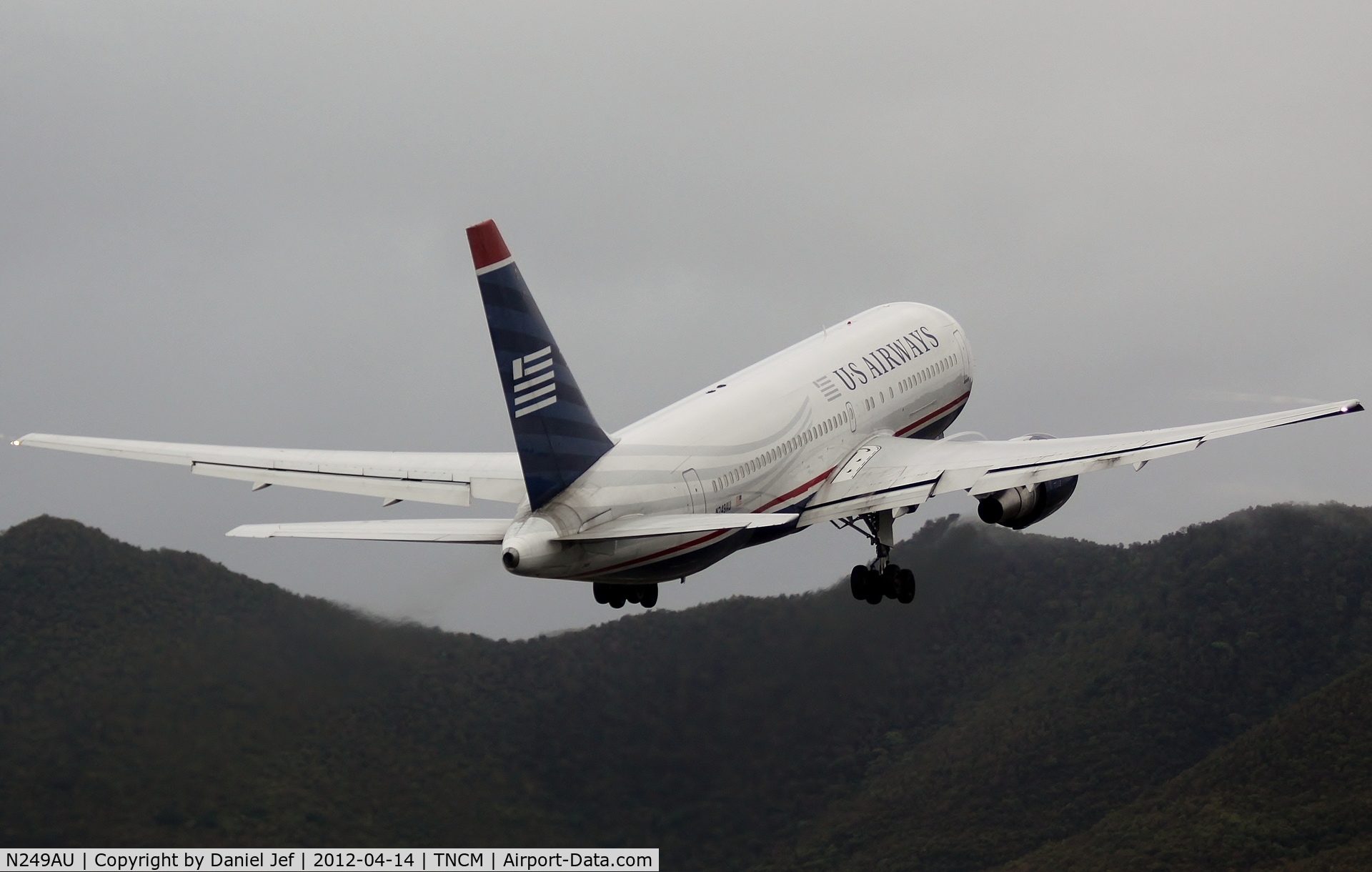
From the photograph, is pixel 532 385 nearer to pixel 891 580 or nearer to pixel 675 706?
pixel 891 580

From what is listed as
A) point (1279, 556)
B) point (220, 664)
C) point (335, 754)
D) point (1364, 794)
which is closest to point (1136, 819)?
point (1364, 794)

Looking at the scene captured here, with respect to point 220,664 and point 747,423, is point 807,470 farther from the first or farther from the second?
point 220,664

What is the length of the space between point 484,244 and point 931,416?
17.6 metres

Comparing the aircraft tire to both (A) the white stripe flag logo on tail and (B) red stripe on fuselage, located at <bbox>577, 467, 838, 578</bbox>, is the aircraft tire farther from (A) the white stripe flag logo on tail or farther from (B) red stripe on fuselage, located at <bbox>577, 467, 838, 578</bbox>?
(A) the white stripe flag logo on tail

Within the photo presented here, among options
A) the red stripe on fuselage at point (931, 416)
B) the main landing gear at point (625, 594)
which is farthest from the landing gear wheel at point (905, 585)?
the main landing gear at point (625, 594)

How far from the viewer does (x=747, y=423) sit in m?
41.6

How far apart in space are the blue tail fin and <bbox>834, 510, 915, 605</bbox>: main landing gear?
10266mm

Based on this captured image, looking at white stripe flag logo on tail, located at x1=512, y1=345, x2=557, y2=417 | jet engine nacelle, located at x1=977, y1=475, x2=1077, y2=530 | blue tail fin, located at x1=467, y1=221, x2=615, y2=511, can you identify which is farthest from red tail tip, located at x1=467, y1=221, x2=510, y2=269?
jet engine nacelle, located at x1=977, y1=475, x2=1077, y2=530

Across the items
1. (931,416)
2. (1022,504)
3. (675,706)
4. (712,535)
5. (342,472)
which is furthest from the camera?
(931,416)

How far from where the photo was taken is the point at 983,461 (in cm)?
4272
